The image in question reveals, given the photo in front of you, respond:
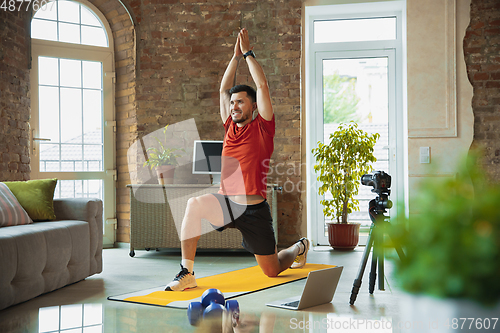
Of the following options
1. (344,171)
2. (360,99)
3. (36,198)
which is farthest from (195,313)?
(360,99)

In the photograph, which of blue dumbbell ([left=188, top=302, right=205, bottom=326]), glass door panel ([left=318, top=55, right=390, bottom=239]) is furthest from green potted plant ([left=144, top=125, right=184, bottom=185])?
blue dumbbell ([left=188, top=302, right=205, bottom=326])

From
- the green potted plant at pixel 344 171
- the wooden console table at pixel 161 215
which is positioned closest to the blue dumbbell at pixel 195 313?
the wooden console table at pixel 161 215

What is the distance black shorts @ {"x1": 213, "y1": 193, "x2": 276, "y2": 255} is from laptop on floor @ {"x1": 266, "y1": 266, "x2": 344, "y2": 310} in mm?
449

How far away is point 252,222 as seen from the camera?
2.65 meters

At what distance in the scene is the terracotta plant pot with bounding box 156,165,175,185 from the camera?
423 cm

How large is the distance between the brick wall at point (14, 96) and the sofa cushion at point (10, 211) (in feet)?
4.30

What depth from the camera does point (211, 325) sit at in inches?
74.6

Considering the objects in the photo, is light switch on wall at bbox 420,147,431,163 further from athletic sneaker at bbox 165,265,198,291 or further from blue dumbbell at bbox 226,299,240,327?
blue dumbbell at bbox 226,299,240,327

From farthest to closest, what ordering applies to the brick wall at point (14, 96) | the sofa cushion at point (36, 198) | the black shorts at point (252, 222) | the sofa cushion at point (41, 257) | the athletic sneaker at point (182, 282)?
the brick wall at point (14, 96) < the sofa cushion at point (36, 198) < the black shorts at point (252, 222) < the athletic sneaker at point (182, 282) < the sofa cushion at point (41, 257)

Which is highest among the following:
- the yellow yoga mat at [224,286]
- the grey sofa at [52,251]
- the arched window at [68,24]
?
the arched window at [68,24]

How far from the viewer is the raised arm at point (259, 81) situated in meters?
2.58

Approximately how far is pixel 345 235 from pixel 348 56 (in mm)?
1992

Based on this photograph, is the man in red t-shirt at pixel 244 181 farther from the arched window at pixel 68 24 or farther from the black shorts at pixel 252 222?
the arched window at pixel 68 24

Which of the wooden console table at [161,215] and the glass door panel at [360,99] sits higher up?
the glass door panel at [360,99]
